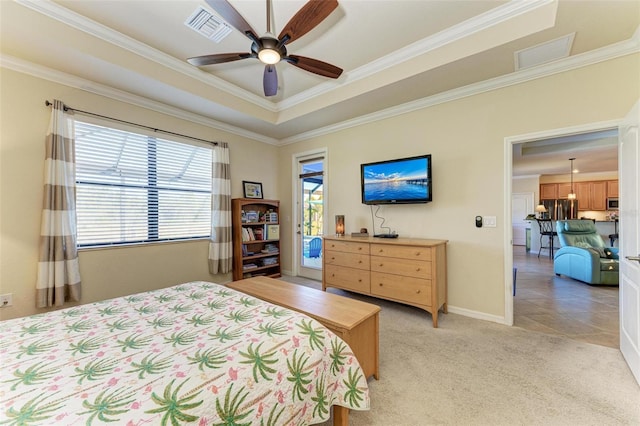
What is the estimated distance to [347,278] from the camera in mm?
3426

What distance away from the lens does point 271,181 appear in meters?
4.96

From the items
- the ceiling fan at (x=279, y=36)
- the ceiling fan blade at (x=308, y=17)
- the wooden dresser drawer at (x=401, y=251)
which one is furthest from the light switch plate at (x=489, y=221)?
the ceiling fan blade at (x=308, y=17)

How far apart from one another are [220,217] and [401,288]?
9.15 feet

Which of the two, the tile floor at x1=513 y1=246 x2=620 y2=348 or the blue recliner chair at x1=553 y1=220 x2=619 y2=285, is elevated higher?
the blue recliner chair at x1=553 y1=220 x2=619 y2=285

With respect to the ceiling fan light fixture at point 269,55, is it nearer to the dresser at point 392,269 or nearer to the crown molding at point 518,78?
the crown molding at point 518,78

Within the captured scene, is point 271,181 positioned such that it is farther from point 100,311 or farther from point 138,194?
point 100,311

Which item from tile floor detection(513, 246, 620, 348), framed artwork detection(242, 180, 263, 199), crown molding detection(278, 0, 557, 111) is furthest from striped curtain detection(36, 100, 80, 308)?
tile floor detection(513, 246, 620, 348)

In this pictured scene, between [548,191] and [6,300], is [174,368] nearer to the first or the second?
[6,300]

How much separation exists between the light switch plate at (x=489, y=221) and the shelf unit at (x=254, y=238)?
3210mm

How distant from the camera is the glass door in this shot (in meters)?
4.77

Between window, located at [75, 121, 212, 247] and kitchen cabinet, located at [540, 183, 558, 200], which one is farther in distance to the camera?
kitchen cabinet, located at [540, 183, 558, 200]

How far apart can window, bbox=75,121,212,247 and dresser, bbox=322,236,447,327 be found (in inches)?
83.5

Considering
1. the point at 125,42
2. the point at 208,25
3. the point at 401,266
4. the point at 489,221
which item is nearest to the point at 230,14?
the point at 208,25

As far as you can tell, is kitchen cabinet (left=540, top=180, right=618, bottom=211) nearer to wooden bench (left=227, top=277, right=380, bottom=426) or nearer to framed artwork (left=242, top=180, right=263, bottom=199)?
framed artwork (left=242, top=180, right=263, bottom=199)
